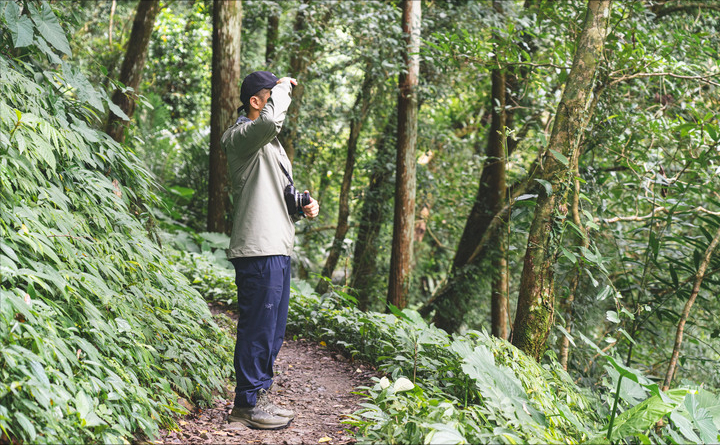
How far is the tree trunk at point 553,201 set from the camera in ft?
12.6

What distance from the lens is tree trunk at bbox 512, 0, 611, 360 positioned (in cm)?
385

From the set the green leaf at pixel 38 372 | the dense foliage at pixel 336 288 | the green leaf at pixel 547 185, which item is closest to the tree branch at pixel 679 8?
the dense foliage at pixel 336 288

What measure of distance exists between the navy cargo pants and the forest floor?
0.76ft

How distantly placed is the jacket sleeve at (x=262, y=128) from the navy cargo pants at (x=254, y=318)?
2.22 ft

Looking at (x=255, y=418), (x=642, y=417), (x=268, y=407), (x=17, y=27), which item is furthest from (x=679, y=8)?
(x=17, y=27)

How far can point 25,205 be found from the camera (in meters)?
2.78

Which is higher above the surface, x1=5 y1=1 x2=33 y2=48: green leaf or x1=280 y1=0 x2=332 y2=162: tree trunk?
x1=280 y1=0 x2=332 y2=162: tree trunk

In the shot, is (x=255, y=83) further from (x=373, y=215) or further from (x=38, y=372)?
(x=373, y=215)

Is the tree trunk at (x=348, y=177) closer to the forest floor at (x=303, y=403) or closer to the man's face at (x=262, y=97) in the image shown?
the forest floor at (x=303, y=403)

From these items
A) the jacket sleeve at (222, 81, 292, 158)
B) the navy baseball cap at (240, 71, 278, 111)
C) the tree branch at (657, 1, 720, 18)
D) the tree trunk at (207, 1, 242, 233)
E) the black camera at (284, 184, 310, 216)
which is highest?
the tree branch at (657, 1, 720, 18)

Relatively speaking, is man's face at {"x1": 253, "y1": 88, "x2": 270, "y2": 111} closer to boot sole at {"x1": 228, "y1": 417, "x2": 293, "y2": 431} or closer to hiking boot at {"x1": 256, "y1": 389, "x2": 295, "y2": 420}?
hiking boot at {"x1": 256, "y1": 389, "x2": 295, "y2": 420}

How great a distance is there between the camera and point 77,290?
2.79m

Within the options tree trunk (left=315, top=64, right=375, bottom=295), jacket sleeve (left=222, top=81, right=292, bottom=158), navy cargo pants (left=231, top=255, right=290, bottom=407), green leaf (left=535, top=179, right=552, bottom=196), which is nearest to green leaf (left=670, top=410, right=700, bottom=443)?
green leaf (left=535, top=179, right=552, bottom=196)

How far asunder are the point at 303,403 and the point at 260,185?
5.52 ft
